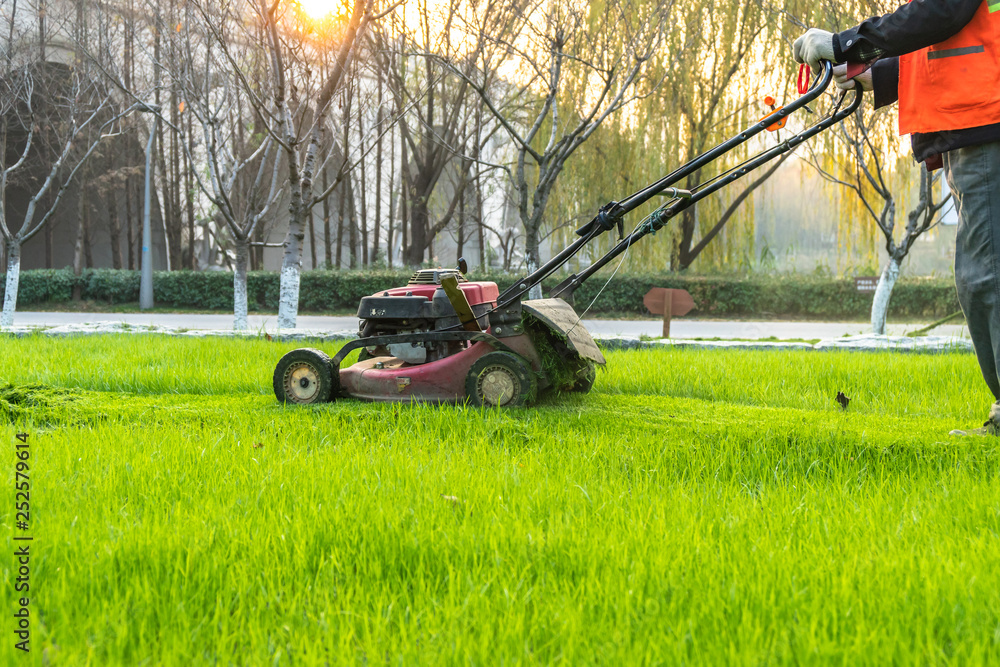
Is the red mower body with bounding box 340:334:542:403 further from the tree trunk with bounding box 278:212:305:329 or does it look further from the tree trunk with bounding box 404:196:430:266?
the tree trunk with bounding box 404:196:430:266

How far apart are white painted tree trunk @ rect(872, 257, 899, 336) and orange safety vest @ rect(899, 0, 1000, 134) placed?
6.26 metres

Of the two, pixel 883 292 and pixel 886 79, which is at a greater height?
pixel 886 79

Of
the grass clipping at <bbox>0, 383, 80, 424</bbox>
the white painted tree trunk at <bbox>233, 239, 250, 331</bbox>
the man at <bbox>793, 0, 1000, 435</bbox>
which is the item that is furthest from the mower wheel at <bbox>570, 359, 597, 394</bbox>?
the white painted tree trunk at <bbox>233, 239, 250, 331</bbox>

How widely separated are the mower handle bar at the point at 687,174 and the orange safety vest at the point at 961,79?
0.25 meters

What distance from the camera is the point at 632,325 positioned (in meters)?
13.9

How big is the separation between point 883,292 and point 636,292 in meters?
7.38

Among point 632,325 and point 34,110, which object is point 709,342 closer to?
point 632,325

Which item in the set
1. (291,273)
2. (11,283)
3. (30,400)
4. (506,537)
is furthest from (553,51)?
(11,283)

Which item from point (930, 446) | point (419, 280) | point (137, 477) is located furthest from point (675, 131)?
point (137, 477)

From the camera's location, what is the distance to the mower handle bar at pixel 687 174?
2973mm

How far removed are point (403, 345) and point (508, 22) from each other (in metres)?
5.64

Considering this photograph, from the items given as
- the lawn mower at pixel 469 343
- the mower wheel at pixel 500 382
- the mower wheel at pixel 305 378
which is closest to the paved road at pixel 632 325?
the lawn mower at pixel 469 343

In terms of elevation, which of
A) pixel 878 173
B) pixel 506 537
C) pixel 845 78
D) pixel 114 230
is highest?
pixel 114 230

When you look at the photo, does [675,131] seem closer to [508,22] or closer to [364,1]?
[508,22]
